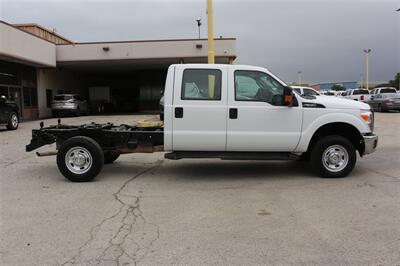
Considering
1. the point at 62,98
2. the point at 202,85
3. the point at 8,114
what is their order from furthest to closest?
the point at 62,98 → the point at 8,114 → the point at 202,85

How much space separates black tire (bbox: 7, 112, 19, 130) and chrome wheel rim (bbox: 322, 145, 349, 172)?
575 inches

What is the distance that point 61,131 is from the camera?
8.02 meters

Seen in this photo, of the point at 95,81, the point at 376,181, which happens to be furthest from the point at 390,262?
the point at 95,81

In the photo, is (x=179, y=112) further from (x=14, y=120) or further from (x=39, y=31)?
(x=39, y=31)

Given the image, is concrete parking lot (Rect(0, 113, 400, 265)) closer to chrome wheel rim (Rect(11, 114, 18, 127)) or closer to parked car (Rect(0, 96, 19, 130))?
parked car (Rect(0, 96, 19, 130))

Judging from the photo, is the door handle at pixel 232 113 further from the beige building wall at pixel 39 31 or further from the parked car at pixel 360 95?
the parked car at pixel 360 95

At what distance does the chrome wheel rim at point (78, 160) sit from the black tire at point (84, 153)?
17 mm

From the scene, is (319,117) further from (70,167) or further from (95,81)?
(95,81)

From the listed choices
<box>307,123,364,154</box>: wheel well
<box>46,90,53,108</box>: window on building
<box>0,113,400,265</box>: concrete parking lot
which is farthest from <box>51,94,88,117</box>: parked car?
<box>307,123,364,154</box>: wheel well

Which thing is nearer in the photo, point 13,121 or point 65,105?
point 13,121

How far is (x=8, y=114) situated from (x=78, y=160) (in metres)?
11.8

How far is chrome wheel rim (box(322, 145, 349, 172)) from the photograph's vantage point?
7.72 m

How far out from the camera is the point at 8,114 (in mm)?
17906

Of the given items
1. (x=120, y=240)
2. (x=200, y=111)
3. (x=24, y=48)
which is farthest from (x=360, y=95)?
(x=120, y=240)
